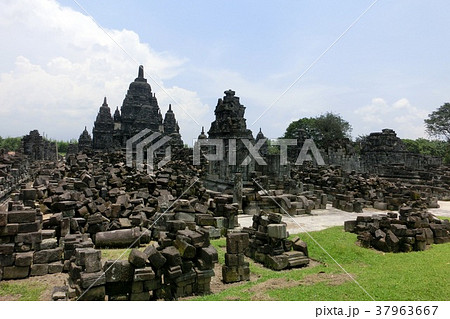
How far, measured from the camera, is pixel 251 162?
16.9m

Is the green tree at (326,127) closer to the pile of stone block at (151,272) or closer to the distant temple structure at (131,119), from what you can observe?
the distant temple structure at (131,119)

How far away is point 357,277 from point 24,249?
24.3 ft

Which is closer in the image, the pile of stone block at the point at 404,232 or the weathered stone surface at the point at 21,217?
the weathered stone surface at the point at 21,217

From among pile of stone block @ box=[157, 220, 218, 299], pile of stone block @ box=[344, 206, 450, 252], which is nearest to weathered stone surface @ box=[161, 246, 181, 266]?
pile of stone block @ box=[157, 220, 218, 299]

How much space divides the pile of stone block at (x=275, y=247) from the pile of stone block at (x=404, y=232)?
2.58m

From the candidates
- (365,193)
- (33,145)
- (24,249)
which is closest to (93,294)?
(24,249)

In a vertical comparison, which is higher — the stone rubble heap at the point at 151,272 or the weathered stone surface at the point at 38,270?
the stone rubble heap at the point at 151,272

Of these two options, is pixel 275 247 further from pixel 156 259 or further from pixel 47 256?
pixel 47 256

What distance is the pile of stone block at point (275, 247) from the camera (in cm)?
724

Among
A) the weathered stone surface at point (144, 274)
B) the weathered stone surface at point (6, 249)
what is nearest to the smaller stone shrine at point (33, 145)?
the weathered stone surface at point (6, 249)

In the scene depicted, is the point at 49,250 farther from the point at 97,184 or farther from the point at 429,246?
the point at 429,246

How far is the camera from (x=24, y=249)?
6723 millimetres

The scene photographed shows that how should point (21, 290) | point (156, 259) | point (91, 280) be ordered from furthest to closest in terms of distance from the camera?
1. point (21, 290)
2. point (156, 259)
3. point (91, 280)

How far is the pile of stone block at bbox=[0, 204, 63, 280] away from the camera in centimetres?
648
